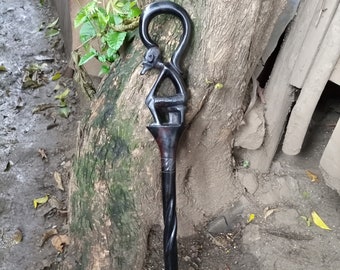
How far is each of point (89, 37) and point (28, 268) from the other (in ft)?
2.60

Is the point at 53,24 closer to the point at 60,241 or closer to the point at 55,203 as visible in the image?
the point at 55,203

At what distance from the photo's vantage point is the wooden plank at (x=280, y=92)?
52.9 inches

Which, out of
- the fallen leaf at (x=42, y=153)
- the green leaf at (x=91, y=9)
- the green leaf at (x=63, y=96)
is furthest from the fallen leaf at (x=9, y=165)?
the green leaf at (x=91, y=9)

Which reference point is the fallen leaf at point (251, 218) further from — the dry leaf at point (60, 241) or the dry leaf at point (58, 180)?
the dry leaf at point (58, 180)

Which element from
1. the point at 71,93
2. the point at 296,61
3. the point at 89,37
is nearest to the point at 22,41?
the point at 71,93

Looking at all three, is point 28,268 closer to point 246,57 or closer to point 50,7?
point 246,57

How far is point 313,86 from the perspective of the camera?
138 cm

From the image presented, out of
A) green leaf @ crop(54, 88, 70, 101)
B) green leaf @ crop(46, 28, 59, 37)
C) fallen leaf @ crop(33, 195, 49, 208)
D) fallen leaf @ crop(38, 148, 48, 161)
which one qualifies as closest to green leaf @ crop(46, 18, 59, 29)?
A: green leaf @ crop(46, 28, 59, 37)

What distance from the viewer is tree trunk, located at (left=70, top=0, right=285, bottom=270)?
3.94 ft

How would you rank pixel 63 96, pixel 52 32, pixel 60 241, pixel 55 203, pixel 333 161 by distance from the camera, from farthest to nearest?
pixel 52 32 → pixel 63 96 → pixel 55 203 → pixel 60 241 → pixel 333 161

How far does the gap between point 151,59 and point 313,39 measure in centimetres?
46

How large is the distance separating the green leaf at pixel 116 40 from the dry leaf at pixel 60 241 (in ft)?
2.35

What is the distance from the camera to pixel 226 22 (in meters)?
1.17

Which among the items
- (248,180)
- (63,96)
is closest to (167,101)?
(248,180)
